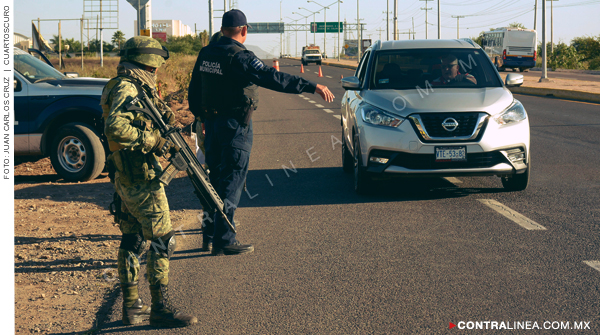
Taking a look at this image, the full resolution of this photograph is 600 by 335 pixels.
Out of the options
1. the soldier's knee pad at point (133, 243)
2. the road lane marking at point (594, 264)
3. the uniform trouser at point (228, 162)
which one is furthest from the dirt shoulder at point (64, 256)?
the road lane marking at point (594, 264)

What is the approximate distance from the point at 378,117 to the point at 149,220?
12.7 feet

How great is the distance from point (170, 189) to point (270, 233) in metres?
2.56

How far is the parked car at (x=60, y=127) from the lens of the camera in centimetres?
894

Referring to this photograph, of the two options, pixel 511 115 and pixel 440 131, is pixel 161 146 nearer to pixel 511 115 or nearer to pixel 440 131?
pixel 440 131

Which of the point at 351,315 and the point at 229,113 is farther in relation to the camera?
the point at 229,113

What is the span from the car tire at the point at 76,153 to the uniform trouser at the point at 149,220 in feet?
17.5

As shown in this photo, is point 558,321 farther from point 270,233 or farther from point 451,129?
point 451,129

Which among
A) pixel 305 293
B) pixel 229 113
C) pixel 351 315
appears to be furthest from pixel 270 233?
pixel 351 315

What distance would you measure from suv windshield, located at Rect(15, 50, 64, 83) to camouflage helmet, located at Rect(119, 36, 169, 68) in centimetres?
600

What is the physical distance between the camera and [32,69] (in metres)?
9.58

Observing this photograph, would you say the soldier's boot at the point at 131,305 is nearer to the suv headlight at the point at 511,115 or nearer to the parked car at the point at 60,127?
the suv headlight at the point at 511,115

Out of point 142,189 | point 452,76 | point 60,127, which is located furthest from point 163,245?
point 60,127

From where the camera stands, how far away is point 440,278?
4.59 metres

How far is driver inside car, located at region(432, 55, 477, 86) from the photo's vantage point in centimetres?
789
